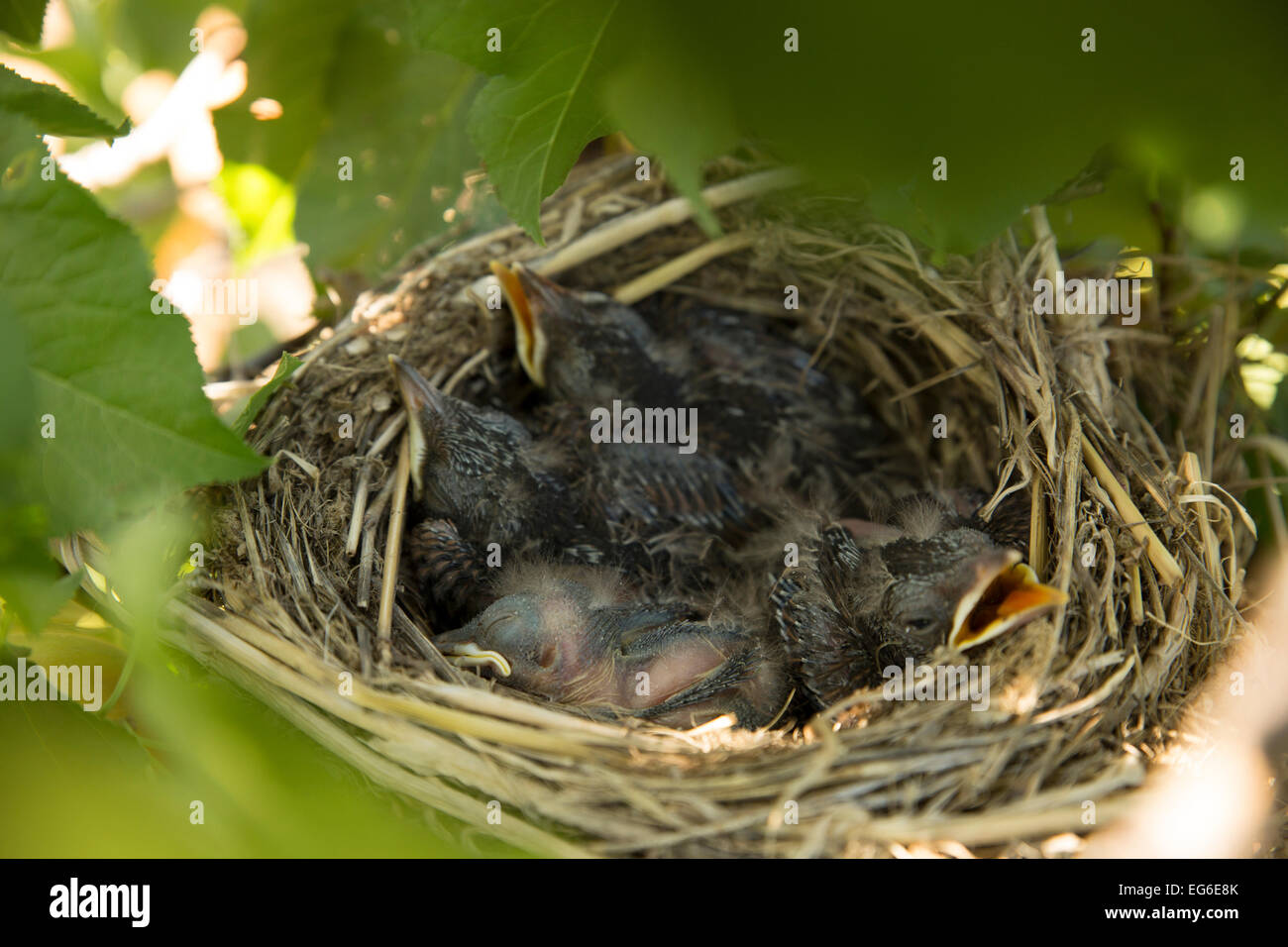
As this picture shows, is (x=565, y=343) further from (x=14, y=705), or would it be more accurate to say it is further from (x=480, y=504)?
(x=14, y=705)

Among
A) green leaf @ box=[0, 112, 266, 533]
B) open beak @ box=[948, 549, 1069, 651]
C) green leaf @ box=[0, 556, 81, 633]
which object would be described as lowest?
open beak @ box=[948, 549, 1069, 651]

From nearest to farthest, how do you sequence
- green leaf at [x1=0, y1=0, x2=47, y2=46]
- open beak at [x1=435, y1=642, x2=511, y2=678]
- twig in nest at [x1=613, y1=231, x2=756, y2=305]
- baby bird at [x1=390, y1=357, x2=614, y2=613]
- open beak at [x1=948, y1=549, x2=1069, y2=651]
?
green leaf at [x1=0, y1=0, x2=47, y2=46]
open beak at [x1=948, y1=549, x2=1069, y2=651]
open beak at [x1=435, y1=642, x2=511, y2=678]
baby bird at [x1=390, y1=357, x2=614, y2=613]
twig in nest at [x1=613, y1=231, x2=756, y2=305]

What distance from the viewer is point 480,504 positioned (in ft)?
4.22

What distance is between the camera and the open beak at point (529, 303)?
1.38 m

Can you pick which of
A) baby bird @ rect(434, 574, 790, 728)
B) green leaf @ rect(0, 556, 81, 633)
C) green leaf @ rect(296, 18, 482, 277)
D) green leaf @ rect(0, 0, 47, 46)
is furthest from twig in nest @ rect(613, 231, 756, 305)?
green leaf @ rect(0, 556, 81, 633)

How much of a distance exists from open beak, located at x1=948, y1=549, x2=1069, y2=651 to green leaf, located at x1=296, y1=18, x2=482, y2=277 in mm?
998

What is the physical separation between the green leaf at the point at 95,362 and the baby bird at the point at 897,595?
72 centimetres

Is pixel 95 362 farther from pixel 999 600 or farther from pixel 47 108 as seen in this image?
pixel 999 600

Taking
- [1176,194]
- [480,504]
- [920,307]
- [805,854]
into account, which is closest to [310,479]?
[480,504]

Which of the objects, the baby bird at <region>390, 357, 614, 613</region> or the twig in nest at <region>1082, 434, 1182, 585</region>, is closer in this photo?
the twig in nest at <region>1082, 434, 1182, 585</region>

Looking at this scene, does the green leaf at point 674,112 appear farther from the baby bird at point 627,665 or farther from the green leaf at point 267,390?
the baby bird at point 627,665

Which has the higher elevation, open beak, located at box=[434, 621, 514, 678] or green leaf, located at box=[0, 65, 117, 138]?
green leaf, located at box=[0, 65, 117, 138]

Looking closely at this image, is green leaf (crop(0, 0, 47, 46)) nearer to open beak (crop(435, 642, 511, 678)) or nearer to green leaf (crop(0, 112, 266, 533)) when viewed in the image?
green leaf (crop(0, 112, 266, 533))

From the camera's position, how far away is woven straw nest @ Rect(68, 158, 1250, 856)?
796 millimetres
